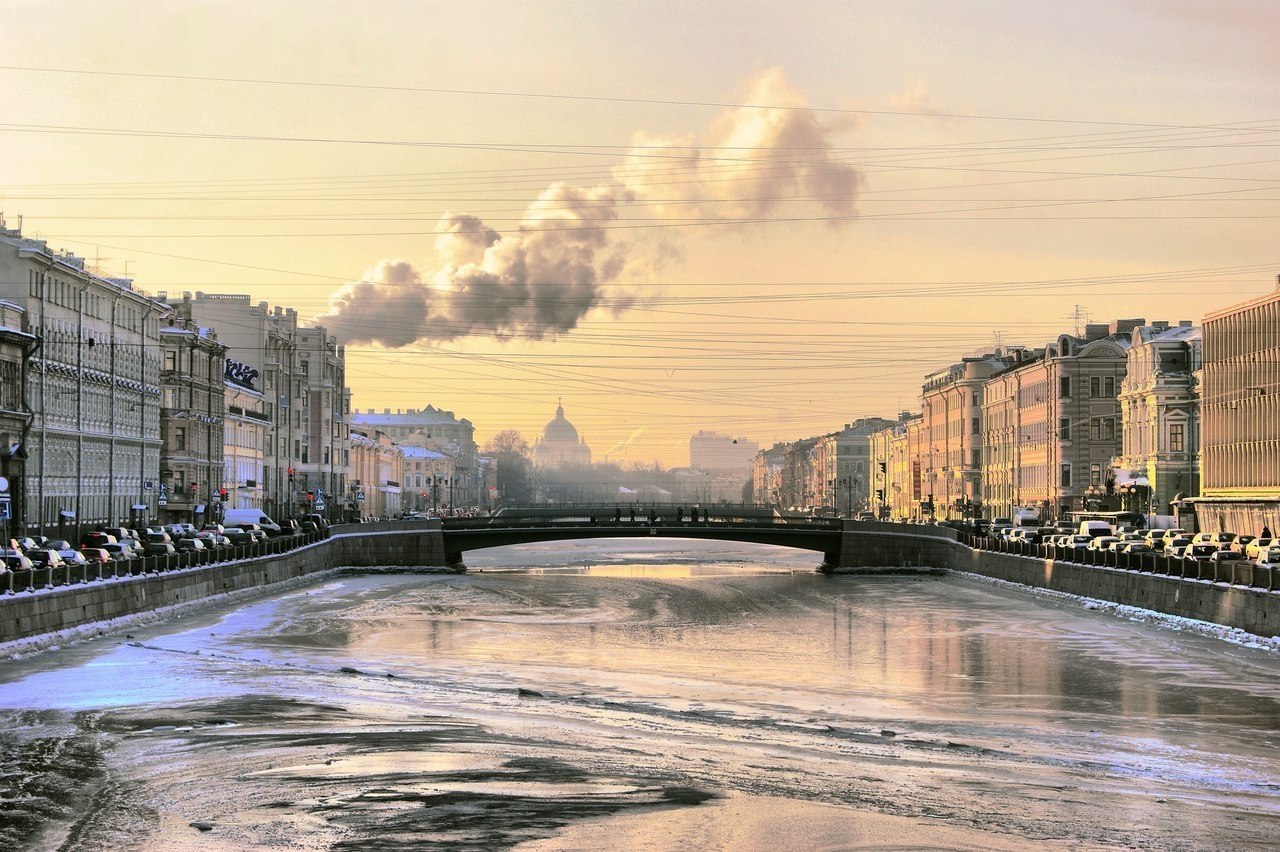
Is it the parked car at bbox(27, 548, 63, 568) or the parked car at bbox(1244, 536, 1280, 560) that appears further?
the parked car at bbox(1244, 536, 1280, 560)

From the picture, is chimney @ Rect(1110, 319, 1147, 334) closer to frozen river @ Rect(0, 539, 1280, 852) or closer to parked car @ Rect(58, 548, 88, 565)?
frozen river @ Rect(0, 539, 1280, 852)

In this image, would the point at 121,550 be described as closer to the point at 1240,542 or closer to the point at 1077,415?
the point at 1240,542

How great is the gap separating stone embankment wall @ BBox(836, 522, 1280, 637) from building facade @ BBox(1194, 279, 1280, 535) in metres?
14.8

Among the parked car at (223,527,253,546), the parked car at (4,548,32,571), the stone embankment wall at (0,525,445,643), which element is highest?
the parked car at (4,548,32,571)

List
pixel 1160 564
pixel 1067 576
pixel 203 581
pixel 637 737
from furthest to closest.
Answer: pixel 1067 576 < pixel 203 581 < pixel 1160 564 < pixel 637 737

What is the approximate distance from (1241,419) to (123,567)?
214ft

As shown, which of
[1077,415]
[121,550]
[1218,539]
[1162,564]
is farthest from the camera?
[1077,415]

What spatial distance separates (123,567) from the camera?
58.6m

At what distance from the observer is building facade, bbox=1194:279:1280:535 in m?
94.1

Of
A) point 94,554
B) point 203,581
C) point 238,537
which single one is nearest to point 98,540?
point 203,581

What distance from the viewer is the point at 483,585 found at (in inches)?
3826

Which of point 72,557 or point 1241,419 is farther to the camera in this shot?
point 1241,419

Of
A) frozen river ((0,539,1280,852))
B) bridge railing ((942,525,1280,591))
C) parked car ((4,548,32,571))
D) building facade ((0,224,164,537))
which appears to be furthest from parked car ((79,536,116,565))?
bridge railing ((942,525,1280,591))

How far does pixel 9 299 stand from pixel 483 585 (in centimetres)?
2882
